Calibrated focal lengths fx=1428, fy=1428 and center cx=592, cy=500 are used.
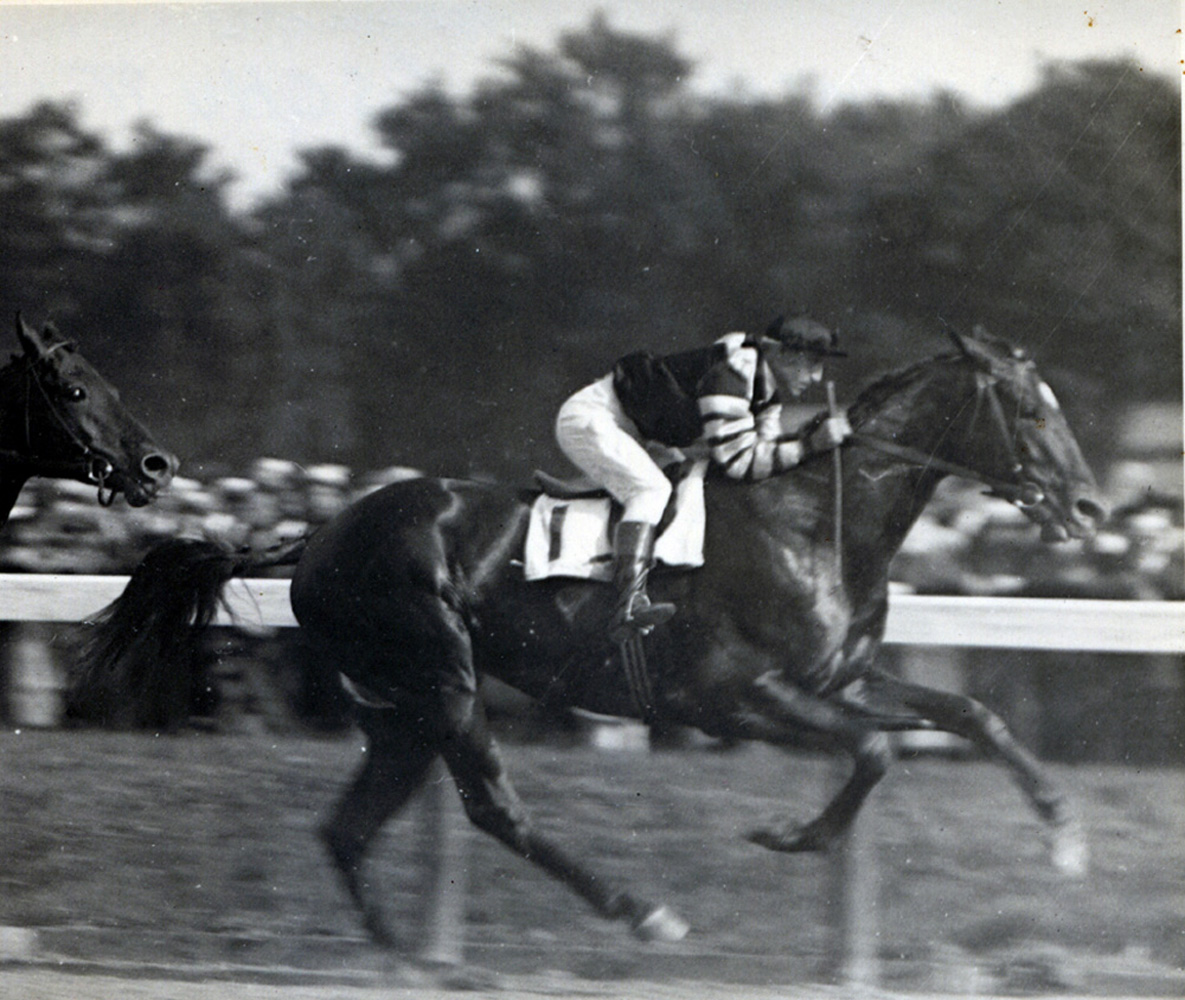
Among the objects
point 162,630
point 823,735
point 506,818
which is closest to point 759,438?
point 823,735

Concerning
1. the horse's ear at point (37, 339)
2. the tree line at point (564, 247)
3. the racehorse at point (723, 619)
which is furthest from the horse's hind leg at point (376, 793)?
the horse's ear at point (37, 339)

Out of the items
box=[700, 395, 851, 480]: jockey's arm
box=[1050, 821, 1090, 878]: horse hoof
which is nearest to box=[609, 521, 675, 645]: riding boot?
box=[700, 395, 851, 480]: jockey's arm

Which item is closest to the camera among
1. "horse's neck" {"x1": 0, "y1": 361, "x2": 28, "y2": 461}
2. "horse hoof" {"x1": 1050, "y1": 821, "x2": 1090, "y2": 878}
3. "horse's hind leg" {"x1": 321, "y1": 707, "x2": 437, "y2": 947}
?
"horse hoof" {"x1": 1050, "y1": 821, "x2": 1090, "y2": 878}

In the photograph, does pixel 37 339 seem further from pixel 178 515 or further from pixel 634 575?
pixel 634 575

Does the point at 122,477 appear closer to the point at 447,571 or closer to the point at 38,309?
the point at 38,309

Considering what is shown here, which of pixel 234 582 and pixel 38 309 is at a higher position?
pixel 38 309

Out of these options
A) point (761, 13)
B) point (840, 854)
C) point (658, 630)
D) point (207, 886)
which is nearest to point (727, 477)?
point (658, 630)

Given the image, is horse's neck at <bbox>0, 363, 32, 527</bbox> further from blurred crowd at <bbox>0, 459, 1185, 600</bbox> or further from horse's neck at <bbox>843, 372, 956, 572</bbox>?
horse's neck at <bbox>843, 372, 956, 572</bbox>
